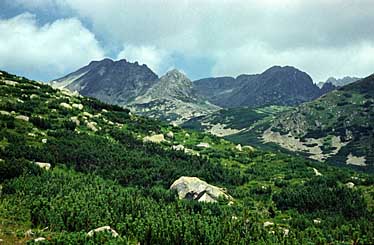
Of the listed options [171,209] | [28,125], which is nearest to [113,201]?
[171,209]

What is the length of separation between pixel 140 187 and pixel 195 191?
817 centimetres

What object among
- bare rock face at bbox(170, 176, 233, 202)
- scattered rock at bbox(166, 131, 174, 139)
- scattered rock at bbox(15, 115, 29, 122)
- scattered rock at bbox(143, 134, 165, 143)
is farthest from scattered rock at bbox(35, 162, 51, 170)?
scattered rock at bbox(166, 131, 174, 139)

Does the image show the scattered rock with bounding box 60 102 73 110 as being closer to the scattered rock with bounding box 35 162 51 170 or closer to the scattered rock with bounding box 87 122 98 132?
the scattered rock with bounding box 87 122 98 132

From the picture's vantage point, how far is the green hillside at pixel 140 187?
32.8 metres

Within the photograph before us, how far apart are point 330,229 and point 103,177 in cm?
3239

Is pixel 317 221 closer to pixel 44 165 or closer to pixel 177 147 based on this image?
pixel 44 165

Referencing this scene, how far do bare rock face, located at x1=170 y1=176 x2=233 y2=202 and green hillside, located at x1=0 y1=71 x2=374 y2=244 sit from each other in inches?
91.4

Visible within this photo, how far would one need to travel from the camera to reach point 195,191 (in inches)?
2170

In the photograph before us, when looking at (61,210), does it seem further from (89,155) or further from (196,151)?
(196,151)

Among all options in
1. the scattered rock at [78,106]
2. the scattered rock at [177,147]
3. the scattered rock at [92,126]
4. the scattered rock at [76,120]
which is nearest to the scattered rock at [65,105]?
the scattered rock at [78,106]

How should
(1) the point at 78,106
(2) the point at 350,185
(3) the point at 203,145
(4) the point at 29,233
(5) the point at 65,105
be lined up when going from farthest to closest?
(1) the point at 78,106
(3) the point at 203,145
(5) the point at 65,105
(2) the point at 350,185
(4) the point at 29,233

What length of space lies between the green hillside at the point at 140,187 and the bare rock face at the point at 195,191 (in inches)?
91.4

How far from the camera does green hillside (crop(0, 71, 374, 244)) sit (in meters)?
32.8

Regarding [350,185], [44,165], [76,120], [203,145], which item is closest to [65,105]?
[76,120]
